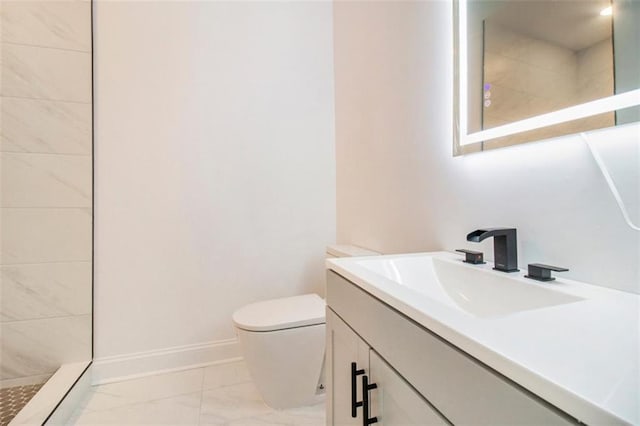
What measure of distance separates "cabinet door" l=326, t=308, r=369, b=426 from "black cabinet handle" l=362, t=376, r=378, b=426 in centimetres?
3

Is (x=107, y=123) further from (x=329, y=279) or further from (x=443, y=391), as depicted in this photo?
(x=443, y=391)

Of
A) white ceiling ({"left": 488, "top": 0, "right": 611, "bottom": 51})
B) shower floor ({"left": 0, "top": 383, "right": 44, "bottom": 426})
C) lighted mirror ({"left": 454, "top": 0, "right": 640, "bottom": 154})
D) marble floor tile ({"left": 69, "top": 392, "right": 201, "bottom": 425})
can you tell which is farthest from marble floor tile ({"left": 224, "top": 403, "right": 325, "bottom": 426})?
white ceiling ({"left": 488, "top": 0, "right": 611, "bottom": 51})

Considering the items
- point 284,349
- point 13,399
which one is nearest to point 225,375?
point 284,349

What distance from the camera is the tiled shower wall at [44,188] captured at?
1.52 meters

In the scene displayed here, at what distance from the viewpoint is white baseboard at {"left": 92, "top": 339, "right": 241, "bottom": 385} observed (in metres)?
1.68

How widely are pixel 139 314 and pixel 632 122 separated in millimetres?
2115

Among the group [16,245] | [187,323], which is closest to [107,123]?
[16,245]

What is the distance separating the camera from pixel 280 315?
140 cm

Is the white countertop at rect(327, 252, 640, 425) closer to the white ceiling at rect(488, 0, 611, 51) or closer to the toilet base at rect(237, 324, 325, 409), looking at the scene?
the white ceiling at rect(488, 0, 611, 51)

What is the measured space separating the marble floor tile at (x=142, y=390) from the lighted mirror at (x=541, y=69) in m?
1.75

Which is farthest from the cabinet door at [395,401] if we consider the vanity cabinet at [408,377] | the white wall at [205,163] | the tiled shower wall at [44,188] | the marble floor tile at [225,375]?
the tiled shower wall at [44,188]

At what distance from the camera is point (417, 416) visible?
504mm

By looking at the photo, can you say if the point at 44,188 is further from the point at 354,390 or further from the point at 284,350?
the point at 354,390

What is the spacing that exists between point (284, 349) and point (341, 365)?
57cm
